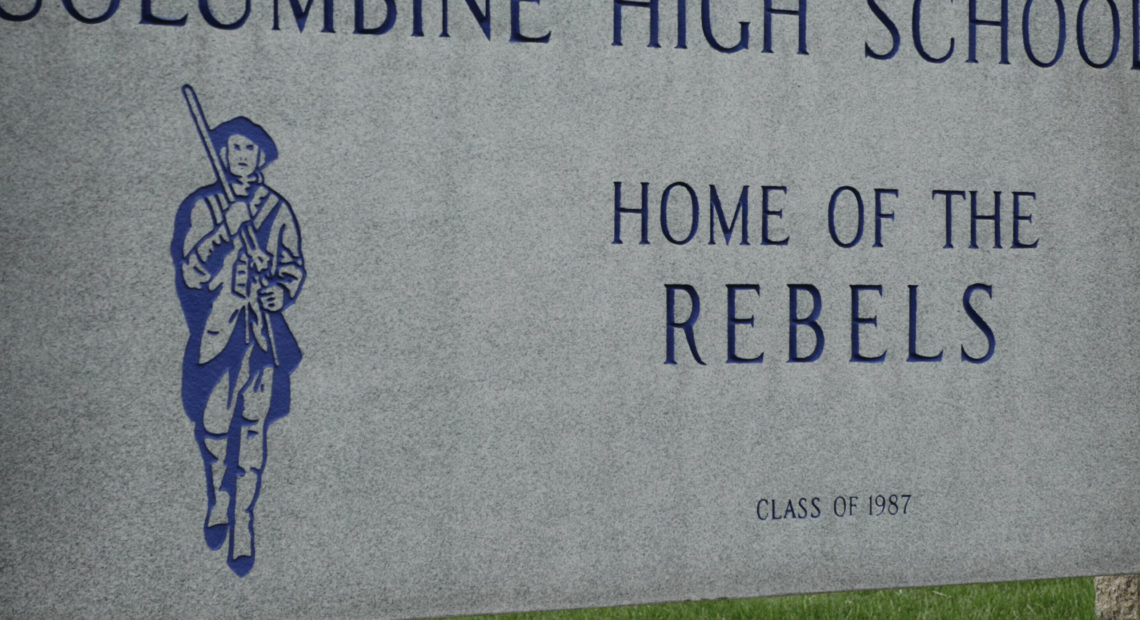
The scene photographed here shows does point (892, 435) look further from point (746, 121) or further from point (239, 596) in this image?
point (239, 596)

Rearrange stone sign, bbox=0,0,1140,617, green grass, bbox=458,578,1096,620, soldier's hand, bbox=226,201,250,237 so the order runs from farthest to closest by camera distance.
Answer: green grass, bbox=458,578,1096,620 → soldier's hand, bbox=226,201,250,237 → stone sign, bbox=0,0,1140,617

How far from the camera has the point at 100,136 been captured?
163 inches

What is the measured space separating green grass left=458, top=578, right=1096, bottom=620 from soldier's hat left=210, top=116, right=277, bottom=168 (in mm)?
2587

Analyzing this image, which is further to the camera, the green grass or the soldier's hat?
the green grass

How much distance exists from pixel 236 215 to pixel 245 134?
26cm

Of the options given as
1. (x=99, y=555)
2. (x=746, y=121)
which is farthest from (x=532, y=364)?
(x=99, y=555)

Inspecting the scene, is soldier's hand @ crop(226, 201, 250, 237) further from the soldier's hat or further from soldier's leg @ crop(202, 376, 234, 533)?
soldier's leg @ crop(202, 376, 234, 533)

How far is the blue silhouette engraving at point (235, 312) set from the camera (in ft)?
13.9

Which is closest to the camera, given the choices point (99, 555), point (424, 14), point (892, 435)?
point (99, 555)

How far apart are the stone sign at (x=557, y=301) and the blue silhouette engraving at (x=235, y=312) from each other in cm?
1

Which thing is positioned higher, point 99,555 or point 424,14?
point 424,14

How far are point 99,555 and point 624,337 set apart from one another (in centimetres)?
180

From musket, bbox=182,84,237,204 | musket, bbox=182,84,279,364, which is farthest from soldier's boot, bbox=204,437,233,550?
musket, bbox=182,84,237,204

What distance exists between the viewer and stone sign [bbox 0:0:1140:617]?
4160 millimetres
